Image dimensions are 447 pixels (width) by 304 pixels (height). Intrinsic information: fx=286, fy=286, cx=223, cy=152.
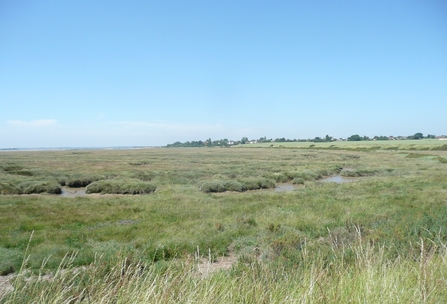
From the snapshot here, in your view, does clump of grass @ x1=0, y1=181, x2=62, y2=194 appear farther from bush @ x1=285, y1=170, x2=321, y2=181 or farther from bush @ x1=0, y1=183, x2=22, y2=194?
bush @ x1=285, y1=170, x2=321, y2=181

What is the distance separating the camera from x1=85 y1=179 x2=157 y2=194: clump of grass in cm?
2502

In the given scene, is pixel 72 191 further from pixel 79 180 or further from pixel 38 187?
pixel 79 180

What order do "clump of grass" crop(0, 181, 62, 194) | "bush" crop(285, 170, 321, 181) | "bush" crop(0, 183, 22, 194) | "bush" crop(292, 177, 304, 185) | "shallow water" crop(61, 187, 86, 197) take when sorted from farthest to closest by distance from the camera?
"bush" crop(285, 170, 321, 181), "bush" crop(292, 177, 304, 185), "shallow water" crop(61, 187, 86, 197), "clump of grass" crop(0, 181, 62, 194), "bush" crop(0, 183, 22, 194)

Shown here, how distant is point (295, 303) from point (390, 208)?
14233 mm

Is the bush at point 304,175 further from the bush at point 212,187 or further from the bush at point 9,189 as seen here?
the bush at point 9,189

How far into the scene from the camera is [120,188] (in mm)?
25469

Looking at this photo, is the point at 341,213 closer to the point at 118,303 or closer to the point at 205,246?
the point at 205,246


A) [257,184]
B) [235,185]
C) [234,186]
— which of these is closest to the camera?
[234,186]

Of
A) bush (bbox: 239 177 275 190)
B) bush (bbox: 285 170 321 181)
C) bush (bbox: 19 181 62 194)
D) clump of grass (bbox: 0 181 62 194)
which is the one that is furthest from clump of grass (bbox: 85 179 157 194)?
bush (bbox: 285 170 321 181)

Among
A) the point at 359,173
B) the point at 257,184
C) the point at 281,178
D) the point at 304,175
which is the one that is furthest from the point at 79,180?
the point at 359,173

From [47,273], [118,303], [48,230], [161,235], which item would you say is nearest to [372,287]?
[118,303]

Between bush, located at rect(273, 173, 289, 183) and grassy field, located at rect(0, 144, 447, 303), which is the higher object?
grassy field, located at rect(0, 144, 447, 303)

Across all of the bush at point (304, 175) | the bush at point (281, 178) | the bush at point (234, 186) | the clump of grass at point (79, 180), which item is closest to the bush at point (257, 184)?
the bush at point (234, 186)

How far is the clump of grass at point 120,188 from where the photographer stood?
2502cm
